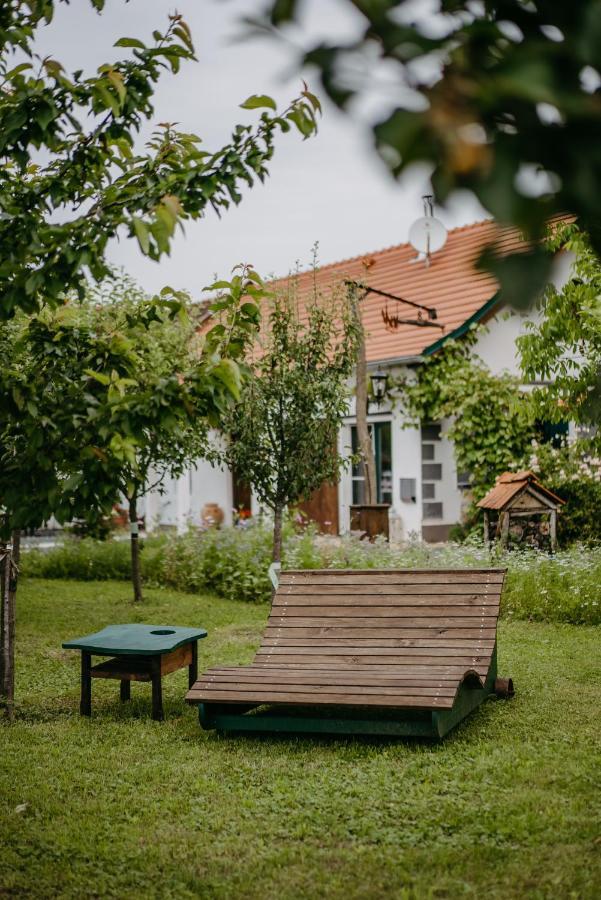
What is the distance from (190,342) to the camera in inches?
532

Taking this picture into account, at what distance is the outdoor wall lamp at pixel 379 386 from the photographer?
53.2ft

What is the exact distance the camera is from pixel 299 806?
189 inches

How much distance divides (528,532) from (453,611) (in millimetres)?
6712

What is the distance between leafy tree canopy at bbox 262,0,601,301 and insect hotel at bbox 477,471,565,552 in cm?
Answer: 1159

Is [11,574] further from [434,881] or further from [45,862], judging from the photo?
[434,881]

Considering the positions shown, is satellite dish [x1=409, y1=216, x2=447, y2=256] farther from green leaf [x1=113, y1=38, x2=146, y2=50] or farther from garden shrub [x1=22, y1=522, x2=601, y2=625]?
green leaf [x1=113, y1=38, x2=146, y2=50]

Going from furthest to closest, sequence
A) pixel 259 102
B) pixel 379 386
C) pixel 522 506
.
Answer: pixel 379 386
pixel 522 506
pixel 259 102

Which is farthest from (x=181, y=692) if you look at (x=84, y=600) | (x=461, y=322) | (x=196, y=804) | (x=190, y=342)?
(x=461, y=322)

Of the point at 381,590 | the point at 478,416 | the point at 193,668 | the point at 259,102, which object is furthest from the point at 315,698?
the point at 478,416

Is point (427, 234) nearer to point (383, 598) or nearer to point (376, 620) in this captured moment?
point (383, 598)

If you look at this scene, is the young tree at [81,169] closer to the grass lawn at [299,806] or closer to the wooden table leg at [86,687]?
the grass lawn at [299,806]

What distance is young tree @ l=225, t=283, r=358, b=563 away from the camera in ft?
31.7

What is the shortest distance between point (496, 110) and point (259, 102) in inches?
95.9

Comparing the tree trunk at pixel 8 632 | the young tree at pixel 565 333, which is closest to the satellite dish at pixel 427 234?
the young tree at pixel 565 333
